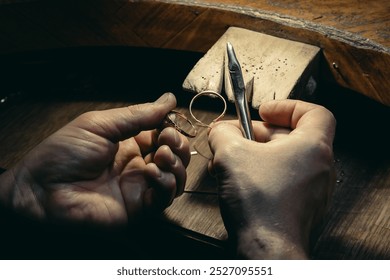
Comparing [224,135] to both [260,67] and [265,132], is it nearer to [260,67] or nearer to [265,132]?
[265,132]

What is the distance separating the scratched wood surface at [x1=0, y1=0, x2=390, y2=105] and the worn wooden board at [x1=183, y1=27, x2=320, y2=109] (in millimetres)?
49

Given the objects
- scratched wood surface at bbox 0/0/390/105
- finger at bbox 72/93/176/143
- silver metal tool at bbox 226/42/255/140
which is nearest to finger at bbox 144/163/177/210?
finger at bbox 72/93/176/143

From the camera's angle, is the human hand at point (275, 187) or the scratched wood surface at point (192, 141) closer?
the human hand at point (275, 187)

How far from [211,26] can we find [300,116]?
53cm

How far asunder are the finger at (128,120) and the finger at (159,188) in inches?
5.3

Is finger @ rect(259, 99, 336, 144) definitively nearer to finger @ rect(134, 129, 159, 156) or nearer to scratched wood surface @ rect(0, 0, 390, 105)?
scratched wood surface @ rect(0, 0, 390, 105)

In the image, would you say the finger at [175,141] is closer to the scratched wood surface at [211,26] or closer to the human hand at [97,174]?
the human hand at [97,174]

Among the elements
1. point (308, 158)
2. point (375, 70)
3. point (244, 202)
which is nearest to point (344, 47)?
point (375, 70)

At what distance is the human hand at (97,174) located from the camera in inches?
71.8

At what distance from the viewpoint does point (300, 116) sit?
1806 millimetres

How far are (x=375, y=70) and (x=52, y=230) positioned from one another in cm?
112

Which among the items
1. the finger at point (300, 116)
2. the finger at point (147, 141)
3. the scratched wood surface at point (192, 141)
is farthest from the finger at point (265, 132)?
Result: the finger at point (147, 141)

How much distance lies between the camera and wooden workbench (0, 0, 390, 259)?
180cm

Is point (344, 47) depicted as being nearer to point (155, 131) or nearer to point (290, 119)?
point (290, 119)
